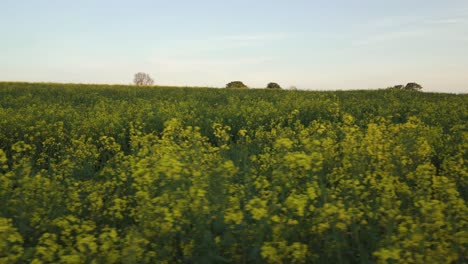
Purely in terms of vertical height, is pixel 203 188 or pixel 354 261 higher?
pixel 203 188

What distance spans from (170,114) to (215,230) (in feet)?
24.7

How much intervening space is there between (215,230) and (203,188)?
0.45 metres

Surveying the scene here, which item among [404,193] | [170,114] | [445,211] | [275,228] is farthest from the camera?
[170,114]

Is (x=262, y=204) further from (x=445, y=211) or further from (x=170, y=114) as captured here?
(x=170, y=114)

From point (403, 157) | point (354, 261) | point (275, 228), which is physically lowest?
point (354, 261)

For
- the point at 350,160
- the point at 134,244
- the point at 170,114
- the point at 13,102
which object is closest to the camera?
the point at 134,244

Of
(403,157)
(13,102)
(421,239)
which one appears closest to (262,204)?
(421,239)

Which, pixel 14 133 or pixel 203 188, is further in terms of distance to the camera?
pixel 14 133

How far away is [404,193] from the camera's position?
158 inches

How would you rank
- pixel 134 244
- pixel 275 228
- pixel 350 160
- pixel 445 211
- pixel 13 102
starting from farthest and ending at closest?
1. pixel 13 102
2. pixel 350 160
3. pixel 445 211
4. pixel 275 228
5. pixel 134 244

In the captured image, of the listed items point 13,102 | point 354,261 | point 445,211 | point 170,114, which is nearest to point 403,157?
point 445,211

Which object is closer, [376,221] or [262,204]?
[262,204]

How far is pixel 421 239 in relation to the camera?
286 cm

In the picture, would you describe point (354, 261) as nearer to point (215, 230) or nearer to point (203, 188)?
point (215, 230)
